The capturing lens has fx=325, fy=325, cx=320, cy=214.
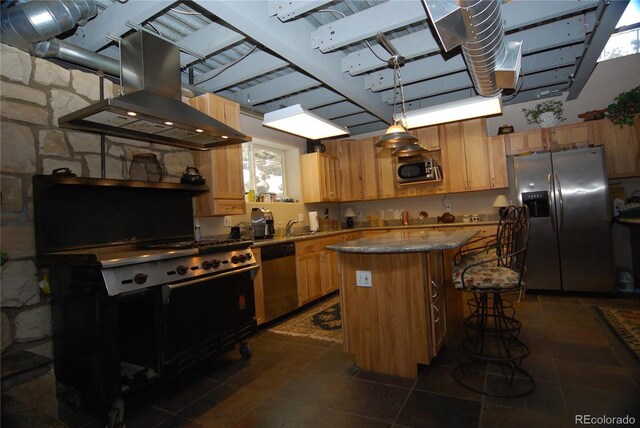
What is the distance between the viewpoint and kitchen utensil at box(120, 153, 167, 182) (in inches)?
112

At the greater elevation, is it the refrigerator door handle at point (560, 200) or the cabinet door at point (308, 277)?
the refrigerator door handle at point (560, 200)

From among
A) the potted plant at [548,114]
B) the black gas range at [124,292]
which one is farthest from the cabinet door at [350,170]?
the black gas range at [124,292]

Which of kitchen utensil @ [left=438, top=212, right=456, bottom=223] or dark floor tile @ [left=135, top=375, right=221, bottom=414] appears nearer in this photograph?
dark floor tile @ [left=135, top=375, right=221, bottom=414]

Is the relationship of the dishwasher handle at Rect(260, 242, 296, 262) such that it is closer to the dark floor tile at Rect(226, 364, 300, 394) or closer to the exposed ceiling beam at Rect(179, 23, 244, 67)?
the dark floor tile at Rect(226, 364, 300, 394)

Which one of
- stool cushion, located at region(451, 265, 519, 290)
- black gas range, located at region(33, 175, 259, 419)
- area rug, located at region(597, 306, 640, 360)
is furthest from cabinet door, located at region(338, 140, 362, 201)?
stool cushion, located at region(451, 265, 519, 290)

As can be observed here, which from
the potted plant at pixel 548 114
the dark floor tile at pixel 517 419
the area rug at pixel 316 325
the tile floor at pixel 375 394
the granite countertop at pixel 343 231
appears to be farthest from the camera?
the potted plant at pixel 548 114

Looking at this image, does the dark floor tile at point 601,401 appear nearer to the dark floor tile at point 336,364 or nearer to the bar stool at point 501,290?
the bar stool at point 501,290

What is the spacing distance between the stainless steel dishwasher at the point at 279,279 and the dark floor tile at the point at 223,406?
122 cm

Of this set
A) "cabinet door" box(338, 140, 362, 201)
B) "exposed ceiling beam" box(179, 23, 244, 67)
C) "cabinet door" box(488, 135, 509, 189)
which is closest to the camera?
"exposed ceiling beam" box(179, 23, 244, 67)

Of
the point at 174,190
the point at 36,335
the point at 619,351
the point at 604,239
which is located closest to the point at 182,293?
the point at 36,335

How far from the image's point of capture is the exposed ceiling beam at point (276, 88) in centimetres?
377

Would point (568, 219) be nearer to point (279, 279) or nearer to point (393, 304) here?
Answer: point (393, 304)

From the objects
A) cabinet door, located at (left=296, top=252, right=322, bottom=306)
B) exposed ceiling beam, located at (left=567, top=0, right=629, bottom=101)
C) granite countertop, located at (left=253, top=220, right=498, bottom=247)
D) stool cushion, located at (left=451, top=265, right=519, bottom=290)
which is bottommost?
cabinet door, located at (left=296, top=252, right=322, bottom=306)

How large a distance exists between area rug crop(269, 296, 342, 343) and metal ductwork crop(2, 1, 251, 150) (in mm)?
1950
